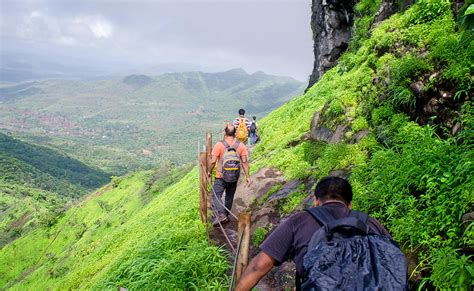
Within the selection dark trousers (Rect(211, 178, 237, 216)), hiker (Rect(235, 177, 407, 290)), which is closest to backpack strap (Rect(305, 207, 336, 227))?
hiker (Rect(235, 177, 407, 290))

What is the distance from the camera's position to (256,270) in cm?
365

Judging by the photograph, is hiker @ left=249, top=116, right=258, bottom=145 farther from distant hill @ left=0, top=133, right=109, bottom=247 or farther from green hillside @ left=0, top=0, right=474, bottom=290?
distant hill @ left=0, top=133, right=109, bottom=247

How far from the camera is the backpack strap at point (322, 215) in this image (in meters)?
3.38

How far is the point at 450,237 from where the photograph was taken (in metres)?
4.68

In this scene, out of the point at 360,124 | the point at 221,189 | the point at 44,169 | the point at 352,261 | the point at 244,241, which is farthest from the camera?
the point at 44,169

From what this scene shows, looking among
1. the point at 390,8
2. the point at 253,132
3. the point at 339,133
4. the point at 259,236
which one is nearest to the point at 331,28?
Result: the point at 253,132

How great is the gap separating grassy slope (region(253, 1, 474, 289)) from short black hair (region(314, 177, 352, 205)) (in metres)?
1.55

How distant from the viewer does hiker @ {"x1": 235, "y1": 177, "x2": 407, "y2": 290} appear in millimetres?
2898

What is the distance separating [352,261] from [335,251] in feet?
0.47

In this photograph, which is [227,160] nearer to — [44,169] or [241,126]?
[241,126]

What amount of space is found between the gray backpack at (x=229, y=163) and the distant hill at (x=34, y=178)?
6741 centimetres

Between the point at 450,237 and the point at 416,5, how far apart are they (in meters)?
7.77

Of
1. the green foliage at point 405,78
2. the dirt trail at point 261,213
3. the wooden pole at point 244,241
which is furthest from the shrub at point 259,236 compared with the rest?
the green foliage at point 405,78

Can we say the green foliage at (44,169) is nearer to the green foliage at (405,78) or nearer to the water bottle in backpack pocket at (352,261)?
the green foliage at (405,78)
